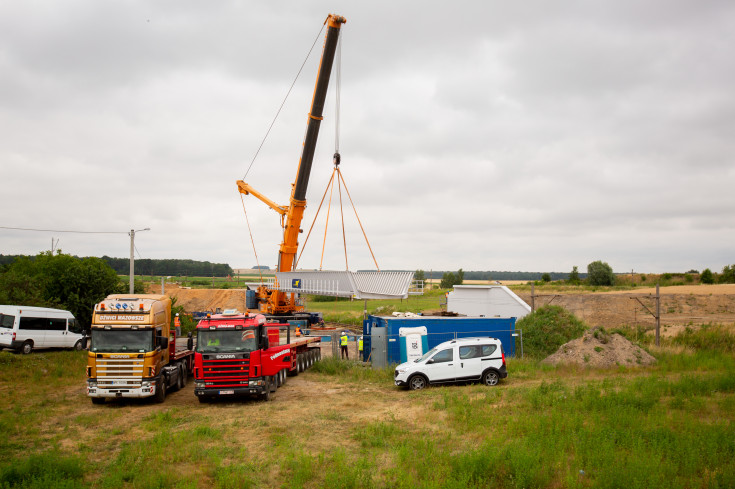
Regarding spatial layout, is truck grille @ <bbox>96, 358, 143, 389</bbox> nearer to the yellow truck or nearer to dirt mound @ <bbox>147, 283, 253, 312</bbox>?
the yellow truck

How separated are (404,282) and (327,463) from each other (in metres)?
14.7

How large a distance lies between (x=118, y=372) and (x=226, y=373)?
11.6 feet

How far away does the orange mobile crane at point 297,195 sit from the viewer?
29375 mm

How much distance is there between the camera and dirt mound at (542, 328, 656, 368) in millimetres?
22109

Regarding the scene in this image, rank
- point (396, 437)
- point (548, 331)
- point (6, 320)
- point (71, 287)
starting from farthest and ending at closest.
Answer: point (71, 287) < point (6, 320) < point (548, 331) < point (396, 437)

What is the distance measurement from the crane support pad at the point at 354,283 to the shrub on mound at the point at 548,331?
22.9 feet

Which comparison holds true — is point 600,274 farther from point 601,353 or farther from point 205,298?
point 601,353

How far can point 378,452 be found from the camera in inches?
456

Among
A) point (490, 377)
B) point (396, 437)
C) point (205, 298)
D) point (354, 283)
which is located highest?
point (354, 283)

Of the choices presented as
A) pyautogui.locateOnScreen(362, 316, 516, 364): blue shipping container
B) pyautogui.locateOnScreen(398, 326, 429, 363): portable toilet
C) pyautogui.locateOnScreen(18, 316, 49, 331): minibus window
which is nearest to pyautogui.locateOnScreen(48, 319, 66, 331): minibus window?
pyautogui.locateOnScreen(18, 316, 49, 331): minibus window

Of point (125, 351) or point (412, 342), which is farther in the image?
point (412, 342)

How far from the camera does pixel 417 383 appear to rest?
19.4 meters

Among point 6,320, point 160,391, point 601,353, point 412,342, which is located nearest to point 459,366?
point 412,342

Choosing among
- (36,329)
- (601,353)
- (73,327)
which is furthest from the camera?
(73,327)
